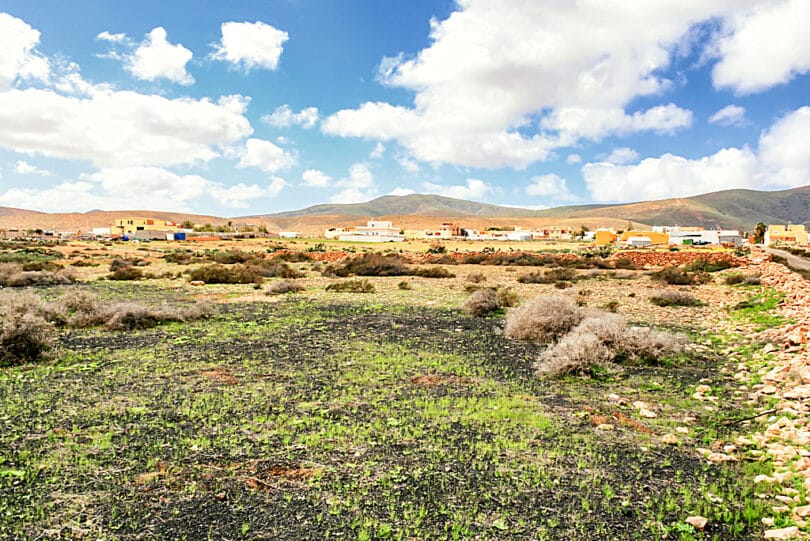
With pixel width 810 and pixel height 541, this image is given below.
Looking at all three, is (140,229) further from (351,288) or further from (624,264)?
(624,264)

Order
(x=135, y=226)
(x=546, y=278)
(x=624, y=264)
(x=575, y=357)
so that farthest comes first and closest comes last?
1. (x=135, y=226)
2. (x=624, y=264)
3. (x=546, y=278)
4. (x=575, y=357)

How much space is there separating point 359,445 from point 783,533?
150 inches

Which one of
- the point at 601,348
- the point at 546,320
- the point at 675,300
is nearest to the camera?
the point at 601,348

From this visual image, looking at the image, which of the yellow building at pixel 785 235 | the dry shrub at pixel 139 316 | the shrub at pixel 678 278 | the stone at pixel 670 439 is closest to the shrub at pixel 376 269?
the shrub at pixel 678 278

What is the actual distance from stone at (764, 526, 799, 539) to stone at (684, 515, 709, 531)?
0.41 metres

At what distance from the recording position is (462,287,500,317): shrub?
15016 mm

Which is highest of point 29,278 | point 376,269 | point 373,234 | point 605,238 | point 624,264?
point 373,234

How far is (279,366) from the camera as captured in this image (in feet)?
29.0

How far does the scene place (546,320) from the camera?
11.1m

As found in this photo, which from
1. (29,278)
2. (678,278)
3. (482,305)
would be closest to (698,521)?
(482,305)

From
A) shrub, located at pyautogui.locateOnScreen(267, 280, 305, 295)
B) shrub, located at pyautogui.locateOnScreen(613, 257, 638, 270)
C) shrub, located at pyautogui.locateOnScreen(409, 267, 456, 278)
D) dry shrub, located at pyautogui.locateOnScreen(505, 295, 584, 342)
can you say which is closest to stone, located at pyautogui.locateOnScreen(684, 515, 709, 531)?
dry shrub, located at pyautogui.locateOnScreen(505, 295, 584, 342)

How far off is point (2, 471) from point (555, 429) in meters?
5.90

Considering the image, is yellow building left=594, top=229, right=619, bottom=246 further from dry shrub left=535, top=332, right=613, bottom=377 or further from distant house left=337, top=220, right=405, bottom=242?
dry shrub left=535, top=332, right=613, bottom=377

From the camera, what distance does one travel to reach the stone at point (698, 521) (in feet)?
13.0
